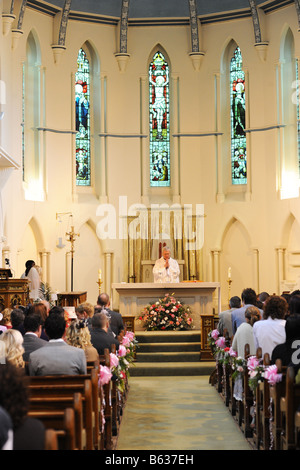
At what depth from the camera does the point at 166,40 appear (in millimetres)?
21734

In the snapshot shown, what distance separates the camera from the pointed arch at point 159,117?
22.0m

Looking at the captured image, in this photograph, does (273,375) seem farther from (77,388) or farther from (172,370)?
(172,370)

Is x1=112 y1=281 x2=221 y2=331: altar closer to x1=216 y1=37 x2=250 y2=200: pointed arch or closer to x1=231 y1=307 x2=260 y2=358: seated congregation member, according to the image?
x1=216 y1=37 x2=250 y2=200: pointed arch

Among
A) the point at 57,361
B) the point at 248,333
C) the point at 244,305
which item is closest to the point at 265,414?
the point at 248,333

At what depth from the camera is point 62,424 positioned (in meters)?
4.98

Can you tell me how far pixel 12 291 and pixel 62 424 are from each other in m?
8.17

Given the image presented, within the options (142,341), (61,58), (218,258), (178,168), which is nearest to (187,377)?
(142,341)

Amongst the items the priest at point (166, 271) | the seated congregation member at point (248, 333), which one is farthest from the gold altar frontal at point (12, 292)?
the seated congregation member at point (248, 333)

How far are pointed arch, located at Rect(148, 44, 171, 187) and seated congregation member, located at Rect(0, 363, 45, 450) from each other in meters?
18.2

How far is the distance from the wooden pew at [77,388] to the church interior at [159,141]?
1328 centimetres

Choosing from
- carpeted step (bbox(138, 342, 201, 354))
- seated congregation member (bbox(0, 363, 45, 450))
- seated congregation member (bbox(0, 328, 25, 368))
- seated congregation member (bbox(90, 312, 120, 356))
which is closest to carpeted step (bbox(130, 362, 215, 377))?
carpeted step (bbox(138, 342, 201, 354))

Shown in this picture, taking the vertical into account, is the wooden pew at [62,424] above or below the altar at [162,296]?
below

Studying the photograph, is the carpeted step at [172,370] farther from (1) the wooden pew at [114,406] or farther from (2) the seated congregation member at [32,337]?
(2) the seated congregation member at [32,337]

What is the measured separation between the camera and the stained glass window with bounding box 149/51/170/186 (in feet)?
72.1
